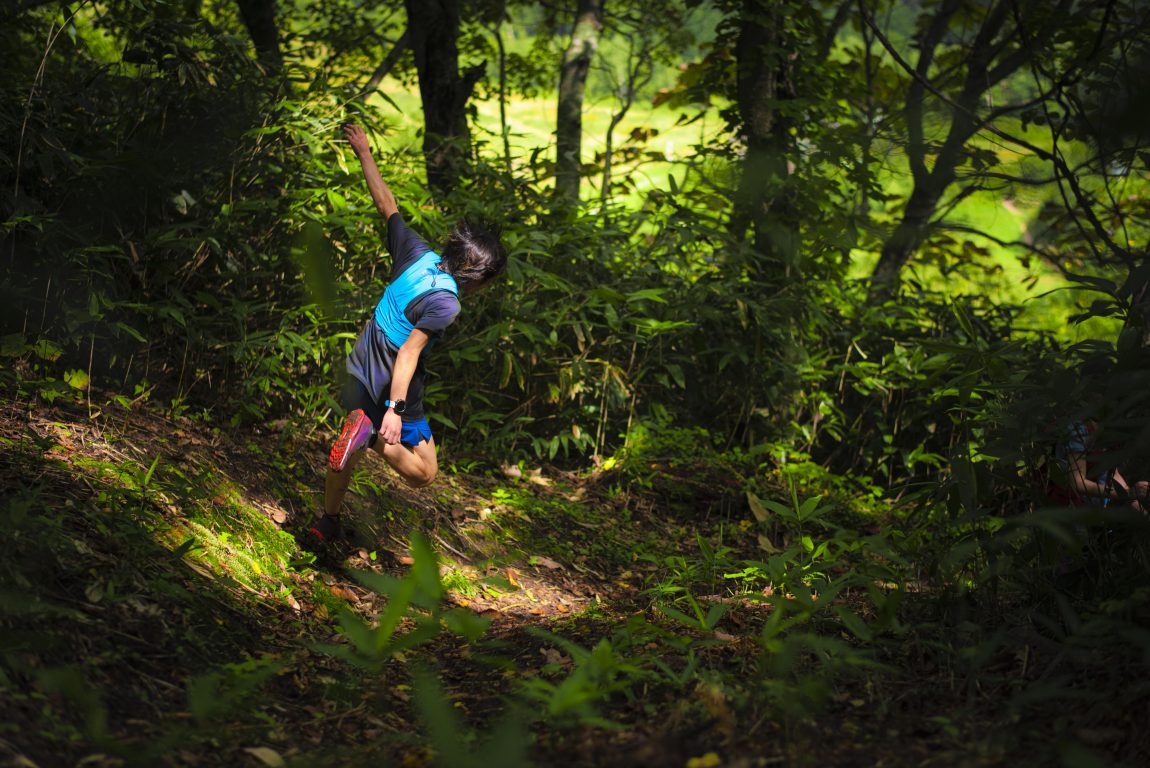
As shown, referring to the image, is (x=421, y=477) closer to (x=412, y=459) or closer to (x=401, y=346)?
(x=412, y=459)

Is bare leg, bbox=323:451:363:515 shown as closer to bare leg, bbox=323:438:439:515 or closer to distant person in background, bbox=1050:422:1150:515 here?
bare leg, bbox=323:438:439:515

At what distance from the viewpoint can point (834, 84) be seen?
24.6ft

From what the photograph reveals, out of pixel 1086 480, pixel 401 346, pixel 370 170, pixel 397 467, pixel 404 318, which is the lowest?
pixel 397 467

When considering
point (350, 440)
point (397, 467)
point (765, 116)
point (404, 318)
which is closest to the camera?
point (350, 440)

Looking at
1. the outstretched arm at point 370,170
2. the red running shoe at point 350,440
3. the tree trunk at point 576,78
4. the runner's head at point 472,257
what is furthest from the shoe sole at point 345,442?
the tree trunk at point 576,78

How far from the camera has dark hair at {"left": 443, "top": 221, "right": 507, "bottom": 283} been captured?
4.18 m

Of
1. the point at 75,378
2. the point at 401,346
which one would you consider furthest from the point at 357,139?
the point at 75,378

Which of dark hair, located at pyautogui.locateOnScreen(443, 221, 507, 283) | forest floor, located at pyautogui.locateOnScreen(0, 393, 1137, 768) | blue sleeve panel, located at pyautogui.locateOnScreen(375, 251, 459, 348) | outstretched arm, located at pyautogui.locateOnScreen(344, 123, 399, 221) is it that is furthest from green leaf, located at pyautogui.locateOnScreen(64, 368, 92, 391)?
dark hair, located at pyautogui.locateOnScreen(443, 221, 507, 283)

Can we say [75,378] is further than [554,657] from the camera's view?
Yes

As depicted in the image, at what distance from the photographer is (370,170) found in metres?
4.43

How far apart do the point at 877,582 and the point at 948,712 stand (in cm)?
209

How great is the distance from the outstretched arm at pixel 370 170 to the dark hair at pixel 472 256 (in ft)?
1.43

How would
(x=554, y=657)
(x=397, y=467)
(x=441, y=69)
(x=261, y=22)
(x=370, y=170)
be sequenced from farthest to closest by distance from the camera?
(x=261, y=22)
(x=441, y=69)
(x=370, y=170)
(x=397, y=467)
(x=554, y=657)

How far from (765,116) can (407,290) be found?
4.05 meters
